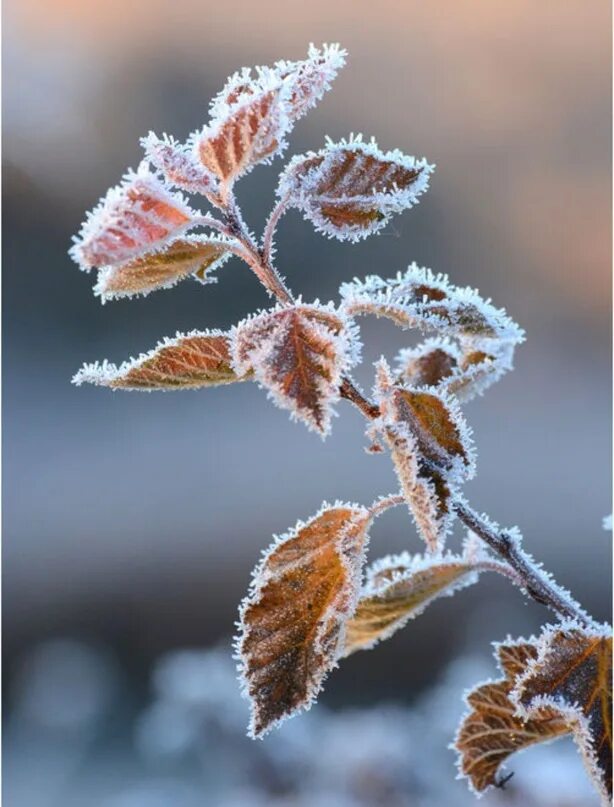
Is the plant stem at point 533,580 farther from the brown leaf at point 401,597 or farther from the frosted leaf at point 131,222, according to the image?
the frosted leaf at point 131,222

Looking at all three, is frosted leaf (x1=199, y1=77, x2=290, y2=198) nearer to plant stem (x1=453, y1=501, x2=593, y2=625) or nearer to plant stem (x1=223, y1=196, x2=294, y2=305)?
plant stem (x1=223, y1=196, x2=294, y2=305)

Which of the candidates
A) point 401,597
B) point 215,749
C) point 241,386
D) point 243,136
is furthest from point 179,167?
point 241,386

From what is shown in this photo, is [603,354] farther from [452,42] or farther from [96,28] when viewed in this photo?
[96,28]

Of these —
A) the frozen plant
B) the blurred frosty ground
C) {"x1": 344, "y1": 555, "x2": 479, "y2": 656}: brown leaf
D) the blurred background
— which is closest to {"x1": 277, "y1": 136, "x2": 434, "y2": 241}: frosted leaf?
the frozen plant

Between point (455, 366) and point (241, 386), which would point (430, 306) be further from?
point (241, 386)

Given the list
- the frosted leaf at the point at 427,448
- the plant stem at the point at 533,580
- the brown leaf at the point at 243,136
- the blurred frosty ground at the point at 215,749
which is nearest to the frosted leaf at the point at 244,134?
the brown leaf at the point at 243,136

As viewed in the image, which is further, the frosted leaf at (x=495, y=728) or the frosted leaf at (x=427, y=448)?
the frosted leaf at (x=495, y=728)

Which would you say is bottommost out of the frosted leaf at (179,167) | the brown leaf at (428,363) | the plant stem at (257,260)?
the brown leaf at (428,363)

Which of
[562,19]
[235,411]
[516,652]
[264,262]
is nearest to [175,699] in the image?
[235,411]
